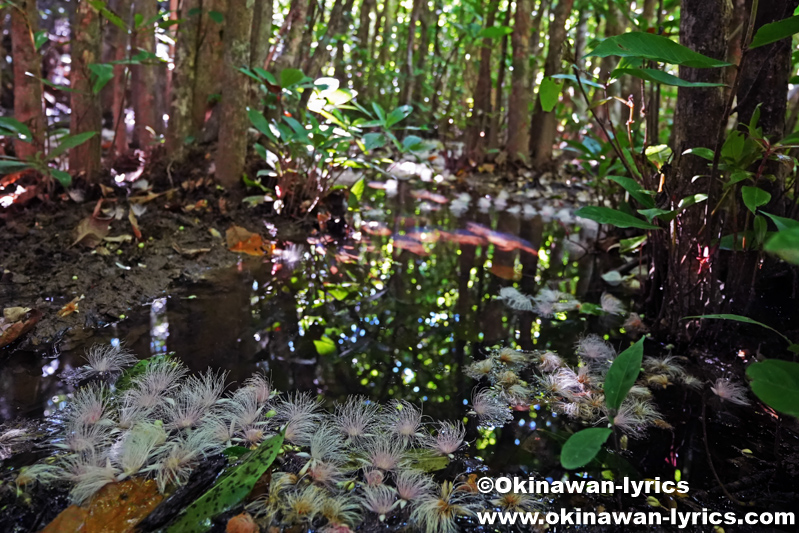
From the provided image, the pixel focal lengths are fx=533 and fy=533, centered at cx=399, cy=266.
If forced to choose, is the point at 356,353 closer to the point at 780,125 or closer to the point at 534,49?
the point at 780,125

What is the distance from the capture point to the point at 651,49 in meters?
1.35

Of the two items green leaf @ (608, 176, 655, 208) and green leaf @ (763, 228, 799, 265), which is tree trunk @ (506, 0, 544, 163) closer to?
green leaf @ (608, 176, 655, 208)

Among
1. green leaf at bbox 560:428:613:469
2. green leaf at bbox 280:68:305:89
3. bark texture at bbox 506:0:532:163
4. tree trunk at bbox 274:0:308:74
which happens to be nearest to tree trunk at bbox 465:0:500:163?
bark texture at bbox 506:0:532:163

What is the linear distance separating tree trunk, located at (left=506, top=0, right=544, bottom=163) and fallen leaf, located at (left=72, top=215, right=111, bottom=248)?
14.6ft

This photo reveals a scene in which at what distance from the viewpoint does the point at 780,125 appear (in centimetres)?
222

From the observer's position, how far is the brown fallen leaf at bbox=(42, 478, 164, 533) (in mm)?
1139

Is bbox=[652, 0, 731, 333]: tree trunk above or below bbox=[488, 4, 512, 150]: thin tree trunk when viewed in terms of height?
below

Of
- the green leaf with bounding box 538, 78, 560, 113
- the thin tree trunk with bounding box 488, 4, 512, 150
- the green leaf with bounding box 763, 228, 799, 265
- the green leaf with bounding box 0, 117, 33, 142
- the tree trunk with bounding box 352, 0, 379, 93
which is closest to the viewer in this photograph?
the green leaf with bounding box 763, 228, 799, 265

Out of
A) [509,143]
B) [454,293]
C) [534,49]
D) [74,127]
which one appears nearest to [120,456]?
[454,293]

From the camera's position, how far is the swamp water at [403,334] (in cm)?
150

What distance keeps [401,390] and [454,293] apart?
98 cm

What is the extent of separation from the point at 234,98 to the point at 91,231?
126cm

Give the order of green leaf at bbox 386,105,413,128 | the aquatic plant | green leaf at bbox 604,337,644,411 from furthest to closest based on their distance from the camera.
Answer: green leaf at bbox 386,105,413,128 → the aquatic plant → green leaf at bbox 604,337,644,411

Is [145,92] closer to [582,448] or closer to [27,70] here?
[27,70]
